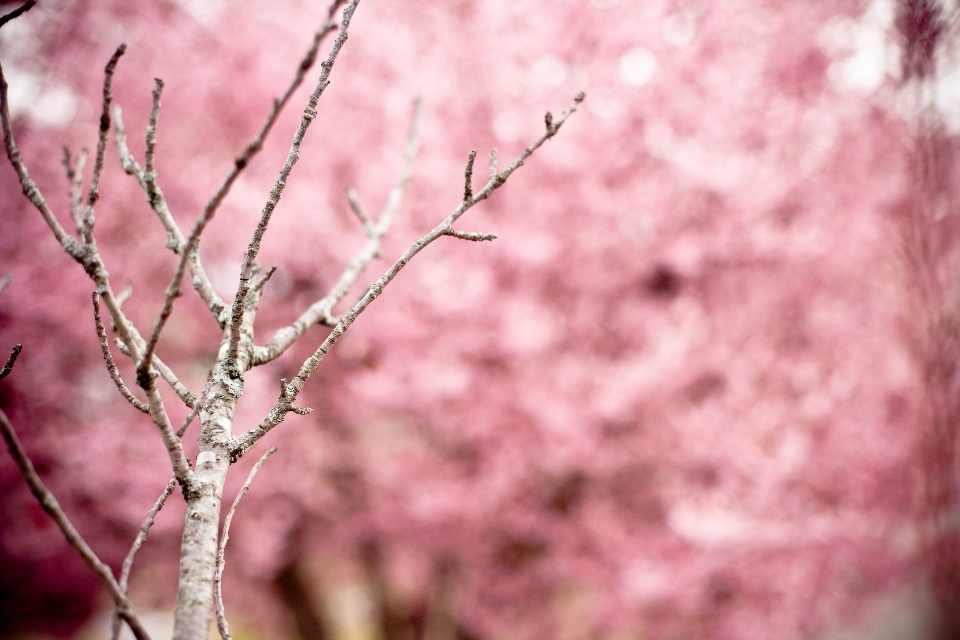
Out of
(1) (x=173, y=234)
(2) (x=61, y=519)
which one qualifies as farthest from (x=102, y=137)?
(2) (x=61, y=519)

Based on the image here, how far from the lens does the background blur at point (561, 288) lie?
346 cm

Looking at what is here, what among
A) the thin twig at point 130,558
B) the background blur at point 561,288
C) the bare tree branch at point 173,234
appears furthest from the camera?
the background blur at point 561,288

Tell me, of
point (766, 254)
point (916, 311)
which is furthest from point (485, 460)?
point (916, 311)

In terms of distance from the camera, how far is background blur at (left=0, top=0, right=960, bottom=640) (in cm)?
346

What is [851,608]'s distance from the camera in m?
4.32

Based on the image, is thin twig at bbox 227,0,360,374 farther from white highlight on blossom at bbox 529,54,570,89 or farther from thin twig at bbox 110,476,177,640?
white highlight on blossom at bbox 529,54,570,89

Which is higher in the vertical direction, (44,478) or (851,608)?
(44,478)

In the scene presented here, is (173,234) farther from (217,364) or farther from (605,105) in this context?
(605,105)

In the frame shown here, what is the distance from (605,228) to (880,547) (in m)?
3.16

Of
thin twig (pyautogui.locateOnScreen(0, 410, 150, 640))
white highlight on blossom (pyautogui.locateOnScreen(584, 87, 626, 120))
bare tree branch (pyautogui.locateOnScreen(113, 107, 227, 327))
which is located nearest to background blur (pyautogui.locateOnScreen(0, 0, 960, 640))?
white highlight on blossom (pyautogui.locateOnScreen(584, 87, 626, 120))

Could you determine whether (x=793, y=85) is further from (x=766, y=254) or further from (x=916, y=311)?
(x=916, y=311)

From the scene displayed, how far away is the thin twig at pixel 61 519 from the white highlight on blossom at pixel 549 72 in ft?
11.9

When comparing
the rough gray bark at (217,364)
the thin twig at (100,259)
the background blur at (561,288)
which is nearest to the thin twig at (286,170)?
the rough gray bark at (217,364)

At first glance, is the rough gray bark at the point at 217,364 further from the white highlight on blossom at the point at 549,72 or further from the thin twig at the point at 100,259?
the white highlight on blossom at the point at 549,72
